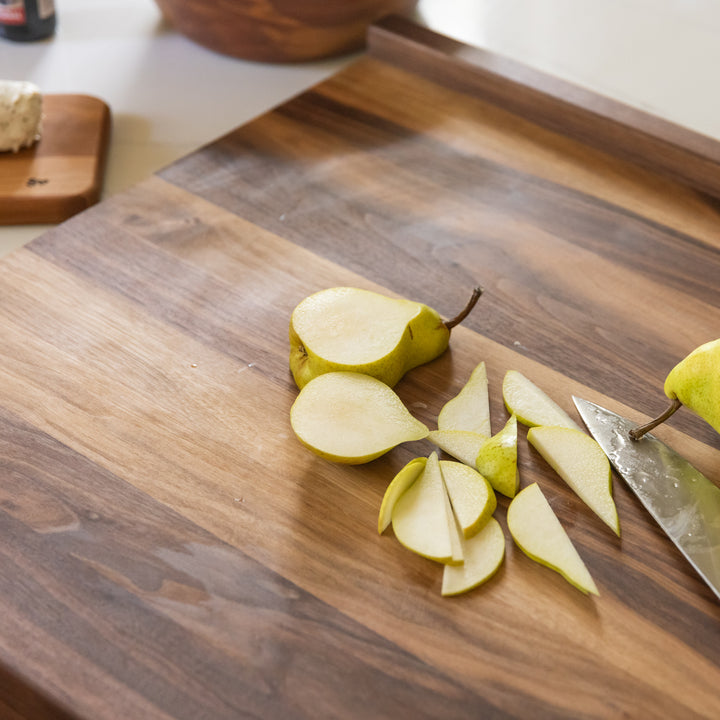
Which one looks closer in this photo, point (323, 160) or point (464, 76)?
point (323, 160)

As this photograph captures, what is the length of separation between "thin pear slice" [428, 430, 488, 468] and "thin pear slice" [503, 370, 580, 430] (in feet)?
0.19

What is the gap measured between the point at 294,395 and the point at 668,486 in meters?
0.38

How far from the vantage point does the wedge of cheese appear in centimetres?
119

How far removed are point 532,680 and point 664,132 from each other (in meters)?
0.83

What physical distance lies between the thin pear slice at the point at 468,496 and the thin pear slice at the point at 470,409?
61mm

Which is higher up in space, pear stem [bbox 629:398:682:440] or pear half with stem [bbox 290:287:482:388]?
pear half with stem [bbox 290:287:482:388]

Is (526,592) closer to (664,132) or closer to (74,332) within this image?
(74,332)

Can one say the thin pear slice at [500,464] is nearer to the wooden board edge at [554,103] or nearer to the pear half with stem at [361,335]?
the pear half with stem at [361,335]

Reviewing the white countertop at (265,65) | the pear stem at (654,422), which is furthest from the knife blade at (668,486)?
the white countertop at (265,65)

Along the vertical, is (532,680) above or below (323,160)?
below

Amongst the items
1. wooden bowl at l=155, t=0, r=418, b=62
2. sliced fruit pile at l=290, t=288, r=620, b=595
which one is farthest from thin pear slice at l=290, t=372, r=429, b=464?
wooden bowl at l=155, t=0, r=418, b=62

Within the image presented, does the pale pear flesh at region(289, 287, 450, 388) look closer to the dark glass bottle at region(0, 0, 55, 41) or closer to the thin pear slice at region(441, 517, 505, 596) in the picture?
the thin pear slice at region(441, 517, 505, 596)

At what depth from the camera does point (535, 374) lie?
96 centimetres

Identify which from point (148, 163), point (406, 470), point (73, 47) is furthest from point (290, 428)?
point (73, 47)
